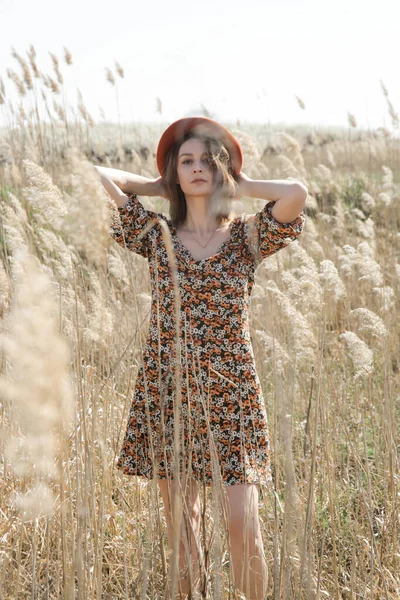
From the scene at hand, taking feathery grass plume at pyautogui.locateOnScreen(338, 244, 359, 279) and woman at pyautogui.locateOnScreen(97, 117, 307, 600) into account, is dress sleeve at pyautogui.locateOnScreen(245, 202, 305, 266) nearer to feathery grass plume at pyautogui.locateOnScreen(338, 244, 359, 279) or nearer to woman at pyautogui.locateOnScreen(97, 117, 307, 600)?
woman at pyautogui.locateOnScreen(97, 117, 307, 600)

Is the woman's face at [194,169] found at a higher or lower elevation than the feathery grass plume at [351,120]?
lower

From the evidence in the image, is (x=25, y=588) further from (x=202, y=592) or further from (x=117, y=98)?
(x=117, y=98)

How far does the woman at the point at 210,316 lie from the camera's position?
184cm

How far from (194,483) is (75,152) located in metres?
1.08

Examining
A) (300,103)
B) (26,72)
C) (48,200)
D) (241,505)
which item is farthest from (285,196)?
(300,103)

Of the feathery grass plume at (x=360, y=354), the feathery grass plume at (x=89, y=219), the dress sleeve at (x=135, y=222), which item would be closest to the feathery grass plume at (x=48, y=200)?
the feathery grass plume at (x=89, y=219)

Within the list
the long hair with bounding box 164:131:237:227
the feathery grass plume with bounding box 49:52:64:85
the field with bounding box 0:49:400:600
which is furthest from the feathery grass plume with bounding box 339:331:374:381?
the feathery grass plume with bounding box 49:52:64:85

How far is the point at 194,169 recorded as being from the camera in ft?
6.59

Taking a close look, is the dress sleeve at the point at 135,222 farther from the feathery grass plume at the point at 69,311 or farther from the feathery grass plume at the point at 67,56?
the feathery grass plume at the point at 67,56

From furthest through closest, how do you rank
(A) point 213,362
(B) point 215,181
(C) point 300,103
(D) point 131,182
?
(C) point 300,103 < (D) point 131,182 < (B) point 215,181 < (A) point 213,362

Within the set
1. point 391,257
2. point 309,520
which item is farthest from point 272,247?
point 391,257

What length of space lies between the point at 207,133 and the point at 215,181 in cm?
19

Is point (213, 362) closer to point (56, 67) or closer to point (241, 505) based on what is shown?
point (241, 505)

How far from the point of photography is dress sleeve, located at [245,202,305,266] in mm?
1995
